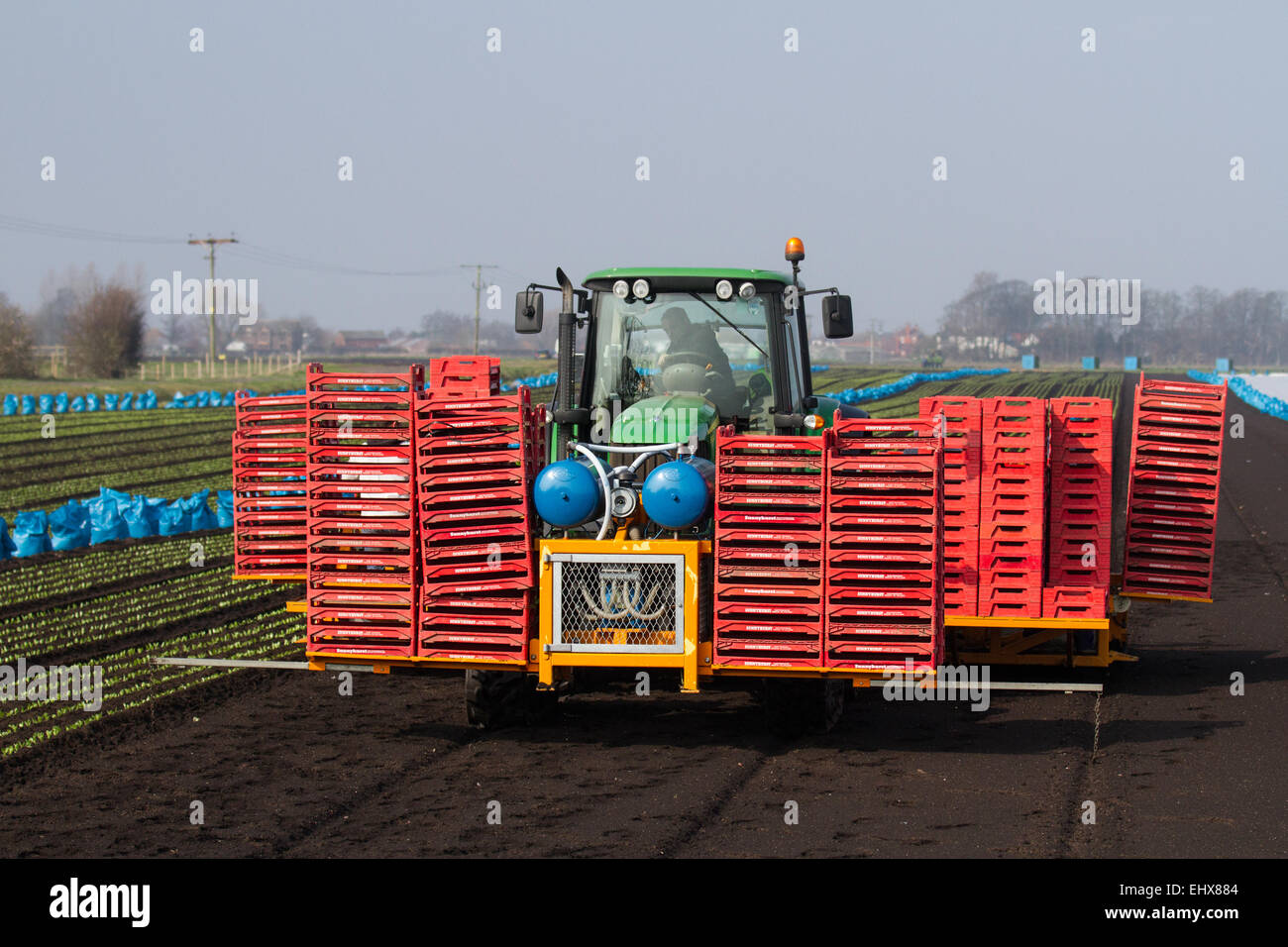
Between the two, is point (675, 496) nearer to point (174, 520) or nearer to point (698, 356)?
point (698, 356)

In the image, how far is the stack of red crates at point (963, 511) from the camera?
11.8 meters

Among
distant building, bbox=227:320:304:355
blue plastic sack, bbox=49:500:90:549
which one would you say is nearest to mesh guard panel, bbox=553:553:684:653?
blue plastic sack, bbox=49:500:90:549

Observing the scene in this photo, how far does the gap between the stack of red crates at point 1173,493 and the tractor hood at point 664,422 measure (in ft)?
13.3

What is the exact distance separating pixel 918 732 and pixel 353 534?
4.31 metres

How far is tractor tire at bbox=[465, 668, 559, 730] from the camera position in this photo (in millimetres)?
10664

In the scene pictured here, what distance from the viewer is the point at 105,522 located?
2156cm

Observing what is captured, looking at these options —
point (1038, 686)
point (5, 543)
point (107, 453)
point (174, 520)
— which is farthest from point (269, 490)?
point (107, 453)

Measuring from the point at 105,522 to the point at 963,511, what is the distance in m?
14.3

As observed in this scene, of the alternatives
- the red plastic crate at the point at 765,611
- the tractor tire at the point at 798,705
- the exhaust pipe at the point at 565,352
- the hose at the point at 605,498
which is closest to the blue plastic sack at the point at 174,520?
the exhaust pipe at the point at 565,352

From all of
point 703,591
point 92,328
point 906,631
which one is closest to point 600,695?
point 703,591

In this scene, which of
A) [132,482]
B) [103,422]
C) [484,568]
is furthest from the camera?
[103,422]

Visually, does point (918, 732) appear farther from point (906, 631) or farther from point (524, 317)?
point (524, 317)

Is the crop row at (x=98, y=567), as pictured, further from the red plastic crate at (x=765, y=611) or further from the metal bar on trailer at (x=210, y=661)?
the red plastic crate at (x=765, y=611)

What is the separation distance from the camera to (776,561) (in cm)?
980
